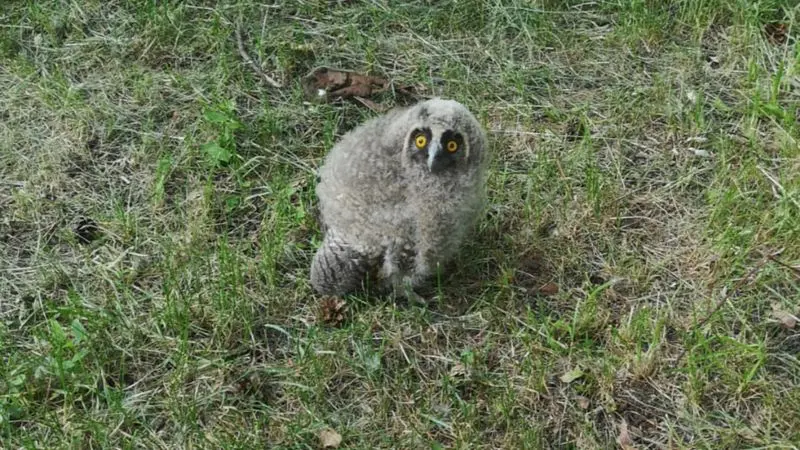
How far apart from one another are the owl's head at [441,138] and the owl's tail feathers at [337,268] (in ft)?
1.37

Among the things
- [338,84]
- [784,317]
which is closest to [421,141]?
[338,84]

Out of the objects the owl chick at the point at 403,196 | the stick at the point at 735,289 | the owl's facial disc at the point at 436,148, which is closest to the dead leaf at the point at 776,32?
the stick at the point at 735,289

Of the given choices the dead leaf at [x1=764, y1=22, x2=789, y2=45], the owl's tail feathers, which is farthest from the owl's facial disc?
the dead leaf at [x1=764, y1=22, x2=789, y2=45]

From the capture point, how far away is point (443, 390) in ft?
11.1

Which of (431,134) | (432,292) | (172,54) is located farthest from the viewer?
(172,54)

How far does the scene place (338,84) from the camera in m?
4.59

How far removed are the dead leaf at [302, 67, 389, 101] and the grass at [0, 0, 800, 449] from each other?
0.25 feet

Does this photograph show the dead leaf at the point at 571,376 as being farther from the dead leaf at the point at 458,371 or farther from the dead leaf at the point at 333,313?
the dead leaf at the point at 333,313

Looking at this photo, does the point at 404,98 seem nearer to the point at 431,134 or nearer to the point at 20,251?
the point at 431,134

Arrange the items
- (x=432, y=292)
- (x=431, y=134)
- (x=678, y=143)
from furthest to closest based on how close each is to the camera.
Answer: (x=678, y=143)
(x=432, y=292)
(x=431, y=134)

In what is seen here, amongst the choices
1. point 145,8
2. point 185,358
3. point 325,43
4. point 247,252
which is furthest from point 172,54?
point 185,358

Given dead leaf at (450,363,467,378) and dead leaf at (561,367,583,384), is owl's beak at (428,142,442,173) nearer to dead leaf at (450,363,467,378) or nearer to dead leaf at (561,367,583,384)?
dead leaf at (450,363,467,378)

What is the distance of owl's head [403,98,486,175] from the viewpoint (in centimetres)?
325

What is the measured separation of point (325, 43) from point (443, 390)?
2.26 metres
